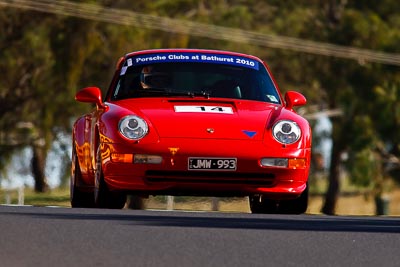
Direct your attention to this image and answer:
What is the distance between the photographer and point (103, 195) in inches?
538

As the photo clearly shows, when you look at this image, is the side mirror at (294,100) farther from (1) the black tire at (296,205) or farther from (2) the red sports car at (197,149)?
(1) the black tire at (296,205)

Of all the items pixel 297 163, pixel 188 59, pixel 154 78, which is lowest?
pixel 297 163

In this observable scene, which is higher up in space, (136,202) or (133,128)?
(133,128)

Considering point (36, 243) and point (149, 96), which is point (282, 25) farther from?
point (36, 243)

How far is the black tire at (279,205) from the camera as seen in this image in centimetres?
1398

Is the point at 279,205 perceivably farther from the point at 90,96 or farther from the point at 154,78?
the point at 90,96

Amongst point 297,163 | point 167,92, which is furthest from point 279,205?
point 167,92

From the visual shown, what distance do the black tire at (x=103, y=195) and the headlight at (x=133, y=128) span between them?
445mm

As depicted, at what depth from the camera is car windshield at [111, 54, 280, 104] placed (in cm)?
1430

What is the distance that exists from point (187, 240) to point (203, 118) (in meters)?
3.87

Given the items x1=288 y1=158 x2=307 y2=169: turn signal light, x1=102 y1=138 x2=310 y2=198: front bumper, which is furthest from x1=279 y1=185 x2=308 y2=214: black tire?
x1=102 y1=138 x2=310 y2=198: front bumper

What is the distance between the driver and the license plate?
147 centimetres

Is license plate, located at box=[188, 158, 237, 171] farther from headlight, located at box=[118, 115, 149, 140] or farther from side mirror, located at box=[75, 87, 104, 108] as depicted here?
side mirror, located at box=[75, 87, 104, 108]

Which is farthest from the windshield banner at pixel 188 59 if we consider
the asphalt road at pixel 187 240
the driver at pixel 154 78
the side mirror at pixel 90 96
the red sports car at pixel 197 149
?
the asphalt road at pixel 187 240
